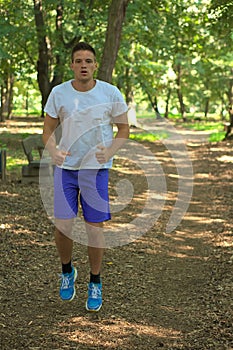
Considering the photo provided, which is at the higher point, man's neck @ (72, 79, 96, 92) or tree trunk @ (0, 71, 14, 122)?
man's neck @ (72, 79, 96, 92)

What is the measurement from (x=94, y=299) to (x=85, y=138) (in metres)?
1.35

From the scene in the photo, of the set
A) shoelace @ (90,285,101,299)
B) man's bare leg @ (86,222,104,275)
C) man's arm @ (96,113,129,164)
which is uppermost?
man's arm @ (96,113,129,164)

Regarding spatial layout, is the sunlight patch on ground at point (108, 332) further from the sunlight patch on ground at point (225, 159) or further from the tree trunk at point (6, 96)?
the tree trunk at point (6, 96)

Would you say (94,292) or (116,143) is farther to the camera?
(94,292)

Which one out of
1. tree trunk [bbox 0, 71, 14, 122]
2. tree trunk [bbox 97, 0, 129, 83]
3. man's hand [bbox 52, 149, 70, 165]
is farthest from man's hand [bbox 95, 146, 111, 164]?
tree trunk [bbox 0, 71, 14, 122]

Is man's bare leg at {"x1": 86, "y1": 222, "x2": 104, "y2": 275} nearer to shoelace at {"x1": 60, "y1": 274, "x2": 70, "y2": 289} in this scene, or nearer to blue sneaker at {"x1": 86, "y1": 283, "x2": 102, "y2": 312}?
blue sneaker at {"x1": 86, "y1": 283, "x2": 102, "y2": 312}

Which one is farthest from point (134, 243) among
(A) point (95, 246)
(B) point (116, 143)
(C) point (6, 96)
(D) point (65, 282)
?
(C) point (6, 96)

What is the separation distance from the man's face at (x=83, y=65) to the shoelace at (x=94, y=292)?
1722mm

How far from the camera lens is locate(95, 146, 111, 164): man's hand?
14.5ft

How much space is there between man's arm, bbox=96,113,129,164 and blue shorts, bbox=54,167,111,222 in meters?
0.15

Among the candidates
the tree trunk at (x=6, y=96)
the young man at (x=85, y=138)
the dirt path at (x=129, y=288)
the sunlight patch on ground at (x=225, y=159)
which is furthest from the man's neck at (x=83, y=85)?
the tree trunk at (x=6, y=96)

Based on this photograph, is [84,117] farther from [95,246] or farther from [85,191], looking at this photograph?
[95,246]

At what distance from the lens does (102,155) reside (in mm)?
4414

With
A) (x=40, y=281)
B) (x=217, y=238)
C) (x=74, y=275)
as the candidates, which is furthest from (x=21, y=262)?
(x=217, y=238)
